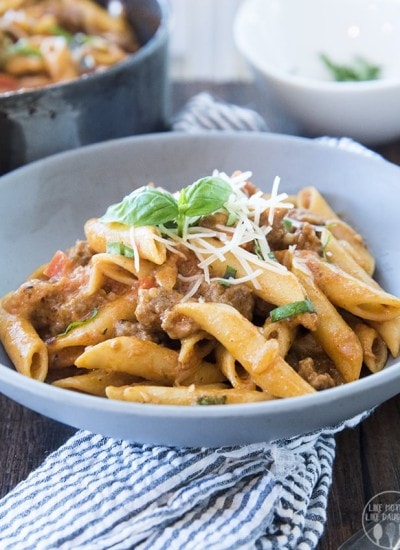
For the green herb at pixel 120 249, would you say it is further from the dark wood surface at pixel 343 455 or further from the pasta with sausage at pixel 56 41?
the pasta with sausage at pixel 56 41

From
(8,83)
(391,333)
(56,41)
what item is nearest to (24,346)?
(391,333)

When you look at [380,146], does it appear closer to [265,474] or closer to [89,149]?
[89,149]

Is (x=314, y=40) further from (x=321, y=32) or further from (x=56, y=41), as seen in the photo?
(x=56, y=41)

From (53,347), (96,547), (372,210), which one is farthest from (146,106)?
(96,547)

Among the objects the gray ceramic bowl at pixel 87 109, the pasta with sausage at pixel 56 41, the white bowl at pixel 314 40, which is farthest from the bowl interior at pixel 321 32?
the gray ceramic bowl at pixel 87 109

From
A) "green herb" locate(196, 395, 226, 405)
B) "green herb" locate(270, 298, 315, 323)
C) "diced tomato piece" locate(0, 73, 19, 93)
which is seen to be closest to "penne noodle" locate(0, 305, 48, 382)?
"green herb" locate(196, 395, 226, 405)

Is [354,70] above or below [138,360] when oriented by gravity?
below

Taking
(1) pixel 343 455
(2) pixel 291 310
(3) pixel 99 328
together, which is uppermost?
(2) pixel 291 310

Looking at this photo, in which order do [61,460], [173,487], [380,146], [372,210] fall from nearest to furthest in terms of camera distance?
[173,487] → [61,460] → [372,210] → [380,146]
